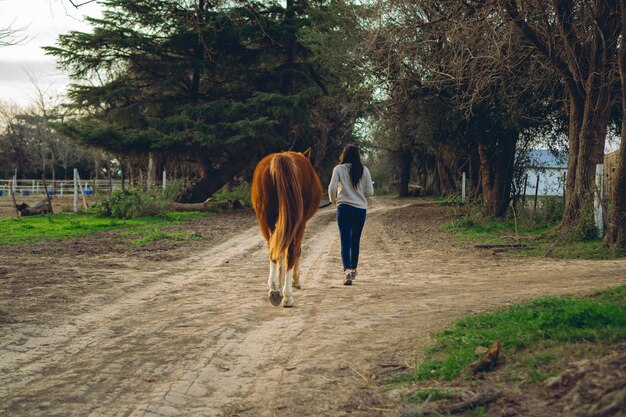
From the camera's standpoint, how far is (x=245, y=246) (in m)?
15.0

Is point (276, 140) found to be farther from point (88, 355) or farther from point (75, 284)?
point (88, 355)

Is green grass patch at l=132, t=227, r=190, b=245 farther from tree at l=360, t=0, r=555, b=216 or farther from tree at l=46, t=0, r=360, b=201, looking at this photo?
tree at l=46, t=0, r=360, b=201

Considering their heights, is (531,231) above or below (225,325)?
above

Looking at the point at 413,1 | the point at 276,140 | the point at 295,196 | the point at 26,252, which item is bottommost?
the point at 26,252

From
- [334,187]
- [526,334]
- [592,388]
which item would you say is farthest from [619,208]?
[592,388]

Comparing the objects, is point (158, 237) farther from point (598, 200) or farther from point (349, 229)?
point (598, 200)

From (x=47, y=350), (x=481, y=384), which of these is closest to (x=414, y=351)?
(x=481, y=384)

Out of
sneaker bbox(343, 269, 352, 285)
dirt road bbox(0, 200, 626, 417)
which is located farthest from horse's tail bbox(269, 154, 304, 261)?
sneaker bbox(343, 269, 352, 285)

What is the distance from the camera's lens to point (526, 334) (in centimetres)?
491

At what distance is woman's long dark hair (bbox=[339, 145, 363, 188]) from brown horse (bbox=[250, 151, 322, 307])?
1.02m

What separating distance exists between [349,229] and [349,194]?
1.90 ft

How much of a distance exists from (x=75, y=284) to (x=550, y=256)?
914 cm

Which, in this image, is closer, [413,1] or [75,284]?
[75,284]

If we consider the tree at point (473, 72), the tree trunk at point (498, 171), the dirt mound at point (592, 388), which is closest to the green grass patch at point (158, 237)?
the tree at point (473, 72)
